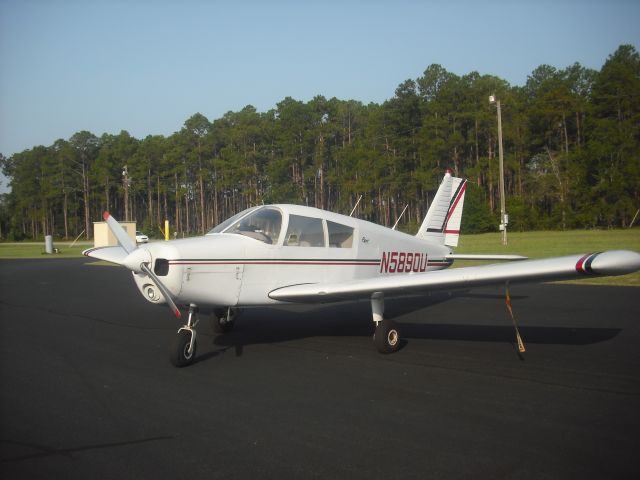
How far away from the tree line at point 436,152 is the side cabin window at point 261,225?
153 ft

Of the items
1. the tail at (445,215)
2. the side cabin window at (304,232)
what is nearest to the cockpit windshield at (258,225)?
the side cabin window at (304,232)

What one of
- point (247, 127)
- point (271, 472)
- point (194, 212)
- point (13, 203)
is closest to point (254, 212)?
point (271, 472)

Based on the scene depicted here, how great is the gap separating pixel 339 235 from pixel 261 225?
1431mm

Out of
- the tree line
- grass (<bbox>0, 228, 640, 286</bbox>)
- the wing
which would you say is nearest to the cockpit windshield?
the wing

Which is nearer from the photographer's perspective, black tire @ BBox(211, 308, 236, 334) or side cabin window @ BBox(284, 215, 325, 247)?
side cabin window @ BBox(284, 215, 325, 247)

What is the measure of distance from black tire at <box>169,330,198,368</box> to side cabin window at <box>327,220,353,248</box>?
2.81 meters

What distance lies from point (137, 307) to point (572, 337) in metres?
9.16

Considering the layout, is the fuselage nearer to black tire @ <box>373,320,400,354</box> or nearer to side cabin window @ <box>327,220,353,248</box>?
side cabin window @ <box>327,220,353,248</box>

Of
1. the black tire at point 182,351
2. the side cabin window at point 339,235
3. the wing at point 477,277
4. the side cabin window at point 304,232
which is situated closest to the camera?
the wing at point 477,277

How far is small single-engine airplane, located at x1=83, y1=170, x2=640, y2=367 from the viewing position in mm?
6539

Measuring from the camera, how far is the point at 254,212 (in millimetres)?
8219

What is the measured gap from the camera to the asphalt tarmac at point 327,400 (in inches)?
155

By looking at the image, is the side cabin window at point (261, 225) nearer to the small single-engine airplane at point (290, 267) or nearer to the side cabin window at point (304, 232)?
the small single-engine airplane at point (290, 267)

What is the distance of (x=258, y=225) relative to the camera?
8.11 metres
